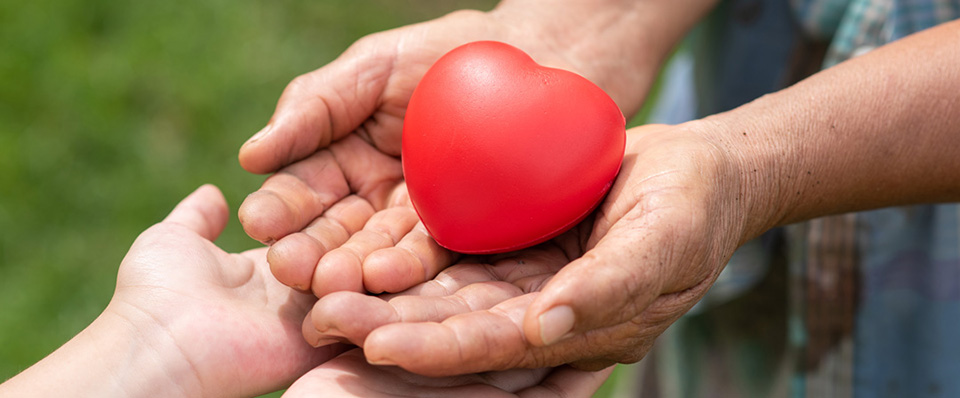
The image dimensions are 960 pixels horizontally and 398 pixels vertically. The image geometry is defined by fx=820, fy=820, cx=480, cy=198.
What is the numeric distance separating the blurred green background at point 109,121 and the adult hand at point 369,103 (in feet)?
5.64

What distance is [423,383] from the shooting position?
205 cm

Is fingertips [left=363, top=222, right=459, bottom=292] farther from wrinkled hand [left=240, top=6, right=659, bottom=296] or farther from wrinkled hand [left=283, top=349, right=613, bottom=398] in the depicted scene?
wrinkled hand [left=283, top=349, right=613, bottom=398]

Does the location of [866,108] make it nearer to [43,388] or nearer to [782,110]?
[782,110]

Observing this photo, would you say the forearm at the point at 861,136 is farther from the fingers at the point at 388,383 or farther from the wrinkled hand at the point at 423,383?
the fingers at the point at 388,383

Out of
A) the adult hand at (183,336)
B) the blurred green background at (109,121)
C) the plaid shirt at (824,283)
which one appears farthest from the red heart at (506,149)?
the blurred green background at (109,121)

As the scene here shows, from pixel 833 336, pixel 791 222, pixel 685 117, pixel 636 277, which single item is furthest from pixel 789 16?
pixel 636 277

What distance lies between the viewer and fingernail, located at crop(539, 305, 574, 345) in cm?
178

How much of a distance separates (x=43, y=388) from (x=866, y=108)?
2.34 meters

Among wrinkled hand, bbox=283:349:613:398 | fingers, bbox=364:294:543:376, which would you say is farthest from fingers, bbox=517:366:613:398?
fingers, bbox=364:294:543:376

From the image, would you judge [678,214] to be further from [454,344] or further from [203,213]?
[203,213]

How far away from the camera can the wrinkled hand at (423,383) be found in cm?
200

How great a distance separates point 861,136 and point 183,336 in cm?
198

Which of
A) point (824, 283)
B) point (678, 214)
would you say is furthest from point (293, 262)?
point (824, 283)

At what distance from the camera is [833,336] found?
2754 mm
